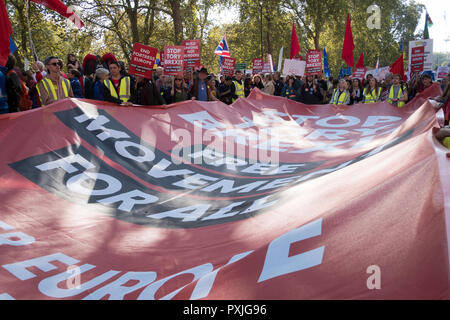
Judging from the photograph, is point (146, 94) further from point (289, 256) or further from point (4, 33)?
point (289, 256)

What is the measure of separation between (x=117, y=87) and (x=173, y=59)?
209cm

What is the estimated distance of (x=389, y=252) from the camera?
6.13 ft

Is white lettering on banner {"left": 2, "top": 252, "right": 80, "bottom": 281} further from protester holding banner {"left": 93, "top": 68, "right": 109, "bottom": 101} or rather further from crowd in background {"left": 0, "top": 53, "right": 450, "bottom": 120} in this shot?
protester holding banner {"left": 93, "top": 68, "right": 109, "bottom": 101}

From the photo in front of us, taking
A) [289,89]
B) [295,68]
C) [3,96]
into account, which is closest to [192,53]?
[295,68]

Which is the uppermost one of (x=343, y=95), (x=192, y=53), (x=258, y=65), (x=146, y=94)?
(x=192, y=53)

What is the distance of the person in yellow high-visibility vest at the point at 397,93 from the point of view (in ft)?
35.0

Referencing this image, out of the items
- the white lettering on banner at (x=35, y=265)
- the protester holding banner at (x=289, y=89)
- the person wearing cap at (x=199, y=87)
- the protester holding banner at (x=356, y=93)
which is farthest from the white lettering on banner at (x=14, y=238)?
the protester holding banner at (x=289, y=89)

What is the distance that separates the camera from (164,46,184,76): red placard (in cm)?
890

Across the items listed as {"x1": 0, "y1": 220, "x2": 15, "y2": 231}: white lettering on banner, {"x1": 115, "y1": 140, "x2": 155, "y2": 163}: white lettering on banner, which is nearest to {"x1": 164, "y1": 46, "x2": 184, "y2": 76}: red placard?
{"x1": 115, "y1": 140, "x2": 155, "y2": 163}: white lettering on banner

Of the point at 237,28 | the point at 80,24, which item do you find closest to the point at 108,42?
the point at 237,28

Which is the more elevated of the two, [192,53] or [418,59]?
[192,53]

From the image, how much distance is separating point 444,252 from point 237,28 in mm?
38249

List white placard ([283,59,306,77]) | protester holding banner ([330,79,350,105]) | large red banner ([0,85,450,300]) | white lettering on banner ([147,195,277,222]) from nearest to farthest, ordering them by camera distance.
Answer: large red banner ([0,85,450,300]) < white lettering on banner ([147,195,277,222]) < protester holding banner ([330,79,350,105]) < white placard ([283,59,306,77])

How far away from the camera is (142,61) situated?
771 cm
